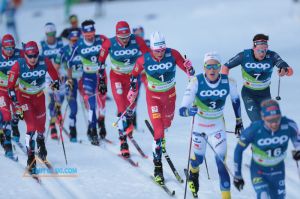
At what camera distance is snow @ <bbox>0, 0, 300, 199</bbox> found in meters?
10.7

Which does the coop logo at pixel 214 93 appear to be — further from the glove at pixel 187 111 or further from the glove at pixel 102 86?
the glove at pixel 102 86

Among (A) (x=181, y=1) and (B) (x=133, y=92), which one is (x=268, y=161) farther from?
(A) (x=181, y=1)

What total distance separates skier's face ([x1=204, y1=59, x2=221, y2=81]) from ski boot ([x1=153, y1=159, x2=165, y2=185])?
2128mm

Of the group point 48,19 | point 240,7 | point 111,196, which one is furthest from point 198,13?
point 111,196

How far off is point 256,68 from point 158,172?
8.48 feet

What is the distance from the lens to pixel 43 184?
11.0 m

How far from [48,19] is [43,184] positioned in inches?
851

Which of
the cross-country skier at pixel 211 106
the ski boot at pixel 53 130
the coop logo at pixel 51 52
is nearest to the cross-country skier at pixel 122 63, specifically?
the ski boot at pixel 53 130

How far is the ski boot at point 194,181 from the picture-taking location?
998 cm

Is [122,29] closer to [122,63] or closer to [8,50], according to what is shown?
[122,63]

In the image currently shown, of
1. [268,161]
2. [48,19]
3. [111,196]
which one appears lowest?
[111,196]

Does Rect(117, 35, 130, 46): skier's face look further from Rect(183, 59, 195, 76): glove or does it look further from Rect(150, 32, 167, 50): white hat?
Rect(183, 59, 195, 76): glove

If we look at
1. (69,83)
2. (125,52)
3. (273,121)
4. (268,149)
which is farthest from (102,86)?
(273,121)

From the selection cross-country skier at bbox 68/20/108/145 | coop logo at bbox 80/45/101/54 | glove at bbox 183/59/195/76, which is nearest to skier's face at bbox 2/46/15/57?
cross-country skier at bbox 68/20/108/145
